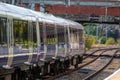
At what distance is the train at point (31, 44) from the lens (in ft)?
43.7

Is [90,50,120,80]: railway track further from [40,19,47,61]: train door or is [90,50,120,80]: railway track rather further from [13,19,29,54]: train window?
[13,19,29,54]: train window

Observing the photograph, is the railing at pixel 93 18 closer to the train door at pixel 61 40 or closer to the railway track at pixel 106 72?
the railway track at pixel 106 72

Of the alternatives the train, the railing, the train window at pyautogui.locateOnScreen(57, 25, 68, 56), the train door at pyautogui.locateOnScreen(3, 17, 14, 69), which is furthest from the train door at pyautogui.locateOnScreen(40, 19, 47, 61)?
the railing

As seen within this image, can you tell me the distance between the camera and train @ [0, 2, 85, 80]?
13328mm

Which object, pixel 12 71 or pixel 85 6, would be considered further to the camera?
pixel 85 6

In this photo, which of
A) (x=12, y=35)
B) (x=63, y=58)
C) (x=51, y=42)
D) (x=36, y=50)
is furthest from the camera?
(x=63, y=58)

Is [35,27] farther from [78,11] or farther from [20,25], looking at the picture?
[78,11]

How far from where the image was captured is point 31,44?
16.3 m

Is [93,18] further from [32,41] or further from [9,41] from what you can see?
[9,41]

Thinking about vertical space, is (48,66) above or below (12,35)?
below

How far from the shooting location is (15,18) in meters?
14.3

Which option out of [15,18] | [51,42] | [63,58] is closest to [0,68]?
[15,18]

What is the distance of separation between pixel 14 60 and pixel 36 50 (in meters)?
2.95

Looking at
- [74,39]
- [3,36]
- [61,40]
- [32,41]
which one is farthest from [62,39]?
[3,36]
